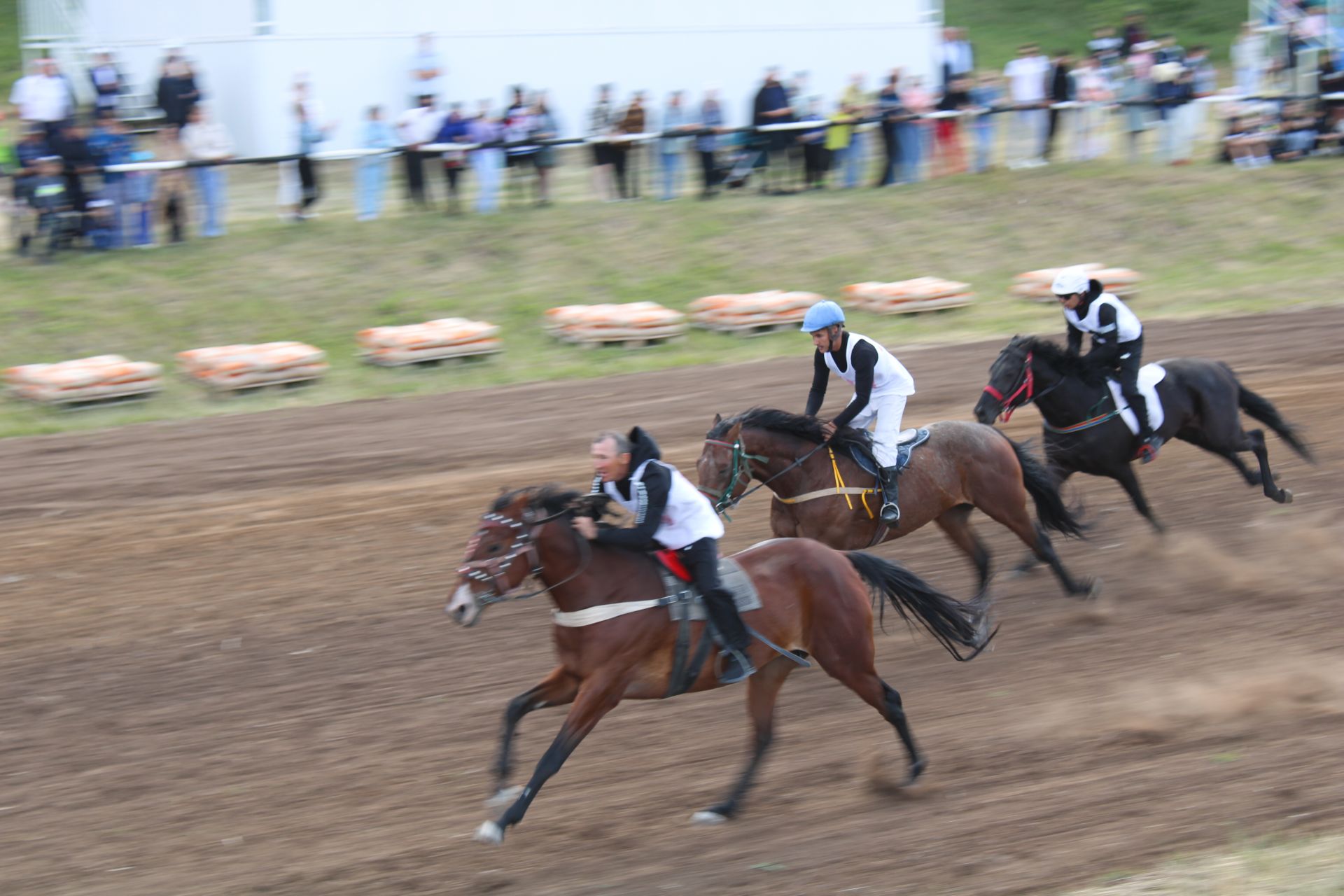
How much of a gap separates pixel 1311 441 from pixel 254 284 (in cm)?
1339

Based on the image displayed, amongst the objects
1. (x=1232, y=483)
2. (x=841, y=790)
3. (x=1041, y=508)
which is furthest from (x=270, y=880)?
(x=1232, y=483)

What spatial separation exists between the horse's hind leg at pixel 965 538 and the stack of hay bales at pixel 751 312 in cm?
854

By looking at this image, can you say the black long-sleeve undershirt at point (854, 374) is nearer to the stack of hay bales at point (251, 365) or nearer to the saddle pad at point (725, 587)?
the saddle pad at point (725, 587)

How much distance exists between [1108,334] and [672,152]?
1300 cm

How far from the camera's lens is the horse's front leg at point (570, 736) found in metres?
6.39

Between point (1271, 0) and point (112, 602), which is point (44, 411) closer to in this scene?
point (112, 602)

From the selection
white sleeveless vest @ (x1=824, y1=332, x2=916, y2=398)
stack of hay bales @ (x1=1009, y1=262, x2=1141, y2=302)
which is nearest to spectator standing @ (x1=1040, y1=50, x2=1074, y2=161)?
stack of hay bales @ (x1=1009, y1=262, x2=1141, y2=302)

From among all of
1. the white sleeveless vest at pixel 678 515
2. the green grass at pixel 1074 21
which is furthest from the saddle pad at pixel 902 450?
the green grass at pixel 1074 21

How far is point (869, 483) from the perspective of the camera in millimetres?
9289

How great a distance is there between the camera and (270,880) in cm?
654

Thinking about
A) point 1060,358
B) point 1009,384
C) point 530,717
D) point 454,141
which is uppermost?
point 454,141

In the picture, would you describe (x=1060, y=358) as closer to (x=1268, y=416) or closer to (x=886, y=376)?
(x=886, y=376)

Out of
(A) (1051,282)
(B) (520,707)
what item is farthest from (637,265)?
(B) (520,707)

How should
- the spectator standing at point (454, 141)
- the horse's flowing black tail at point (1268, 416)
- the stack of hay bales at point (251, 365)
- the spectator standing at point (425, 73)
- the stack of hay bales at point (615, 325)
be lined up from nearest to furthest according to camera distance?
1. the horse's flowing black tail at point (1268, 416)
2. the stack of hay bales at point (251, 365)
3. the stack of hay bales at point (615, 325)
4. the spectator standing at point (454, 141)
5. the spectator standing at point (425, 73)
